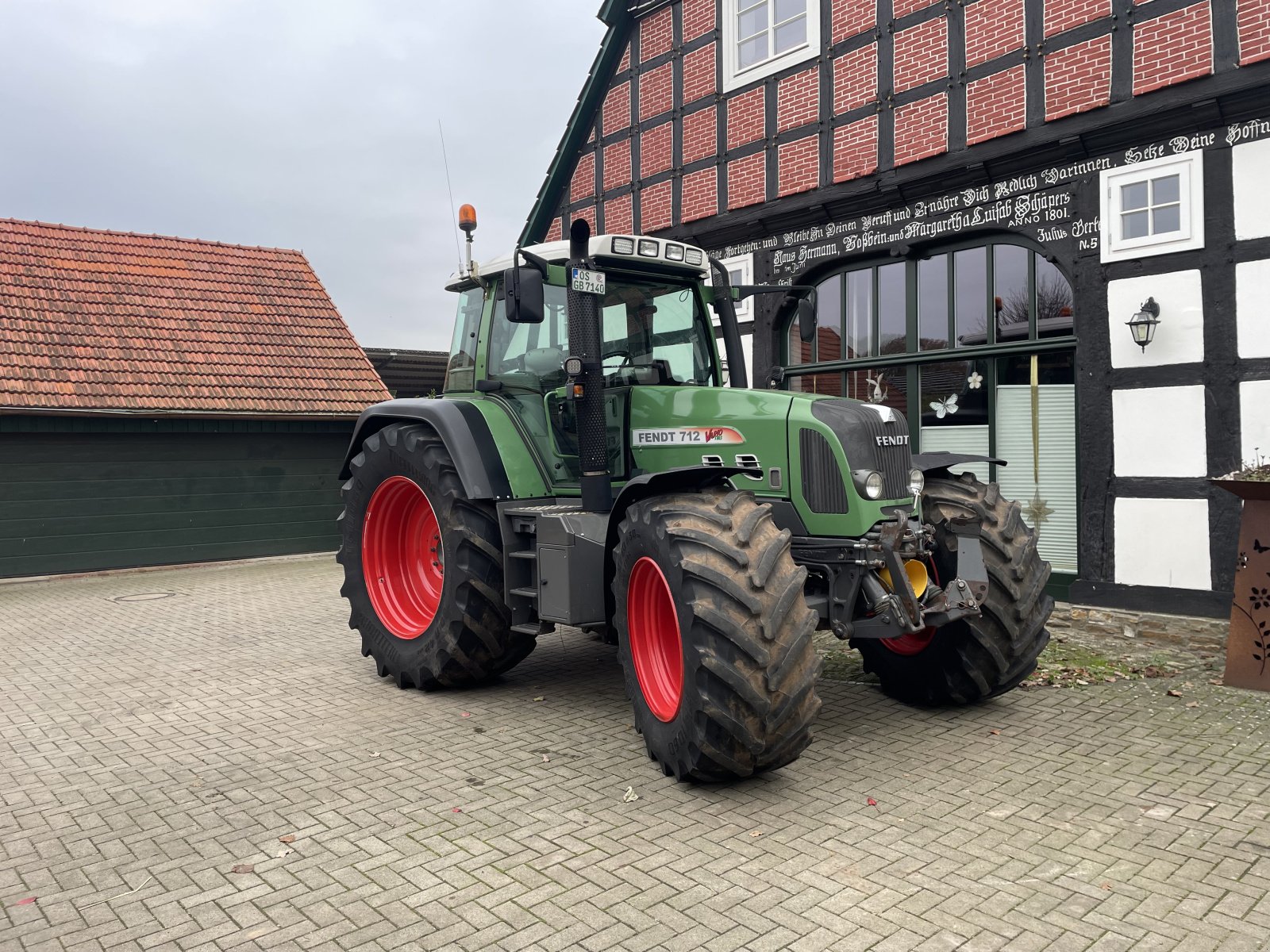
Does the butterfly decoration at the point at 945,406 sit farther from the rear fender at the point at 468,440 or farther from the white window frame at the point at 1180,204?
the rear fender at the point at 468,440

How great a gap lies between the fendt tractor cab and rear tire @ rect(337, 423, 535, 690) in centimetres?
2

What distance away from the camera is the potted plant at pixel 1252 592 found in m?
5.87

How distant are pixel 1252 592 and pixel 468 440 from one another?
481cm

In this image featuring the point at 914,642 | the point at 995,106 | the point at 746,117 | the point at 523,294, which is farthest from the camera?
the point at 746,117

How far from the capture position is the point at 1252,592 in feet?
19.4

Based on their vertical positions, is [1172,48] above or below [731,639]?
above

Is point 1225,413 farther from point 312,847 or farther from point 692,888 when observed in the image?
point 312,847

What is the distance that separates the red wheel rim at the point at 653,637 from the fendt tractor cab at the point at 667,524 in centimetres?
1

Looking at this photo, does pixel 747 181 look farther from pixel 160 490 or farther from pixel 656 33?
pixel 160 490

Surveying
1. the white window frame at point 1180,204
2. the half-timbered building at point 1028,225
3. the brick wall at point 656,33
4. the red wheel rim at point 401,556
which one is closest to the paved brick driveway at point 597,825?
the red wheel rim at point 401,556

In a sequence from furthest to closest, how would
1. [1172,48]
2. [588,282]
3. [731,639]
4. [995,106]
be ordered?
[995,106], [1172,48], [588,282], [731,639]

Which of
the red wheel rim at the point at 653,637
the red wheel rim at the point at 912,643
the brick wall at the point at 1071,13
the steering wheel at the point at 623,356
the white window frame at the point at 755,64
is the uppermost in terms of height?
the white window frame at the point at 755,64

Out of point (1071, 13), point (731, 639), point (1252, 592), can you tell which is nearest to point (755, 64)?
point (1071, 13)

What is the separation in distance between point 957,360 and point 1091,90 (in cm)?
268
